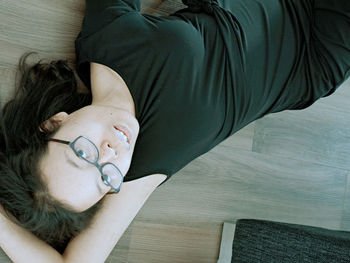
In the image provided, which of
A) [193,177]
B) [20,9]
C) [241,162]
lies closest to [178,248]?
[193,177]

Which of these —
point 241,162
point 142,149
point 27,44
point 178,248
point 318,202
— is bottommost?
point 318,202

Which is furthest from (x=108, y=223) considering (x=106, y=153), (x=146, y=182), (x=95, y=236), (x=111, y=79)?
(x=111, y=79)

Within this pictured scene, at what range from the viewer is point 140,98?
104 centimetres

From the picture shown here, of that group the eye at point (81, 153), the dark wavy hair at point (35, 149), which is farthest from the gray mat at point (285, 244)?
the eye at point (81, 153)

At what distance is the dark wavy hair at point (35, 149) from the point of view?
90 cm

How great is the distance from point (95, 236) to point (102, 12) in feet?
2.00

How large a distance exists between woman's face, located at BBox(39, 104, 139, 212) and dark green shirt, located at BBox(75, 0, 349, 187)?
116 millimetres

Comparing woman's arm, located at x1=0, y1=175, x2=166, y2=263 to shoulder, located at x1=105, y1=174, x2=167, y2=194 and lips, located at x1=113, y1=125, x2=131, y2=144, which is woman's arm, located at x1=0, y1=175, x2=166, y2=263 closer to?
shoulder, located at x1=105, y1=174, x2=167, y2=194

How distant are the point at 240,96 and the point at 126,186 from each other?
0.42 metres

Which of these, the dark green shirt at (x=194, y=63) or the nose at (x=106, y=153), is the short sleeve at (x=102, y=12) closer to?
the dark green shirt at (x=194, y=63)

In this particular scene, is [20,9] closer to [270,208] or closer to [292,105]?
[292,105]

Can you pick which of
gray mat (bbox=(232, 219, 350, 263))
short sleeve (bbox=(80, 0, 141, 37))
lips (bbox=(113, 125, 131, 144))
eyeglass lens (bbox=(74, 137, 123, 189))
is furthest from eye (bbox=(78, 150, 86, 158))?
gray mat (bbox=(232, 219, 350, 263))

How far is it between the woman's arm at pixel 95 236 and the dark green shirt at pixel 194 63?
0.18 ft

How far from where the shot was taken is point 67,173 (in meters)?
0.87
